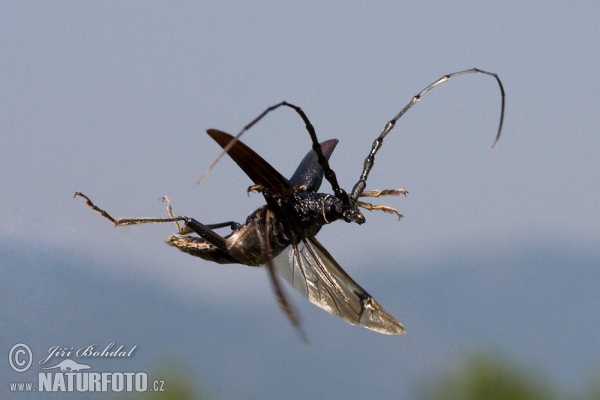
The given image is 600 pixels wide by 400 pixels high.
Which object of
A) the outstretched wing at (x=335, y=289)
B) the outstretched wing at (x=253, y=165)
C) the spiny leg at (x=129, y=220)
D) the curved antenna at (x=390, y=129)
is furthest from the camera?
the outstretched wing at (x=335, y=289)

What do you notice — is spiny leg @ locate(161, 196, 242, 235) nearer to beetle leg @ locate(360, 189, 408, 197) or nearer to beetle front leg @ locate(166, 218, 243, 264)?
beetle front leg @ locate(166, 218, 243, 264)

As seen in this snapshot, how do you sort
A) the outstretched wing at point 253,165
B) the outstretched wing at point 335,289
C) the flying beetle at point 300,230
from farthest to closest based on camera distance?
1. the outstretched wing at point 335,289
2. the flying beetle at point 300,230
3. the outstretched wing at point 253,165

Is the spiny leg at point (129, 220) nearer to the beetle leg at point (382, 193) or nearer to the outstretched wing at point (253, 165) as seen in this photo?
the outstretched wing at point (253, 165)

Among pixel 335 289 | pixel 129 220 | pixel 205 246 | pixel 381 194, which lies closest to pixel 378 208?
pixel 381 194

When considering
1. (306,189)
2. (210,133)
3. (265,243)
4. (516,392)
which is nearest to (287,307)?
(265,243)

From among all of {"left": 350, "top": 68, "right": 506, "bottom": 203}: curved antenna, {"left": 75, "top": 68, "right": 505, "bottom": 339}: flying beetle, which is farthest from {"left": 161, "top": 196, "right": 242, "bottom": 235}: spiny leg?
{"left": 350, "top": 68, "right": 506, "bottom": 203}: curved antenna

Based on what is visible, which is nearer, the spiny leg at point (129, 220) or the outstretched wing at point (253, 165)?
the outstretched wing at point (253, 165)

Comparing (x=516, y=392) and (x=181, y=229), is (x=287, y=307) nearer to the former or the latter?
(x=181, y=229)

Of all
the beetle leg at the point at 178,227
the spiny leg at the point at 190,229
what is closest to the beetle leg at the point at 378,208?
the spiny leg at the point at 190,229
